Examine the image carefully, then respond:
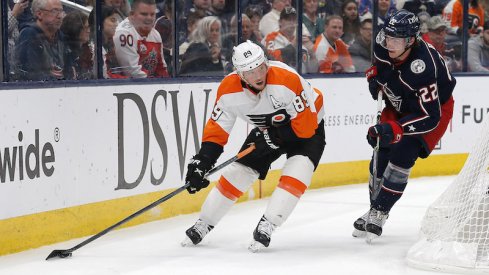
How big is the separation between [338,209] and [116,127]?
1.69m

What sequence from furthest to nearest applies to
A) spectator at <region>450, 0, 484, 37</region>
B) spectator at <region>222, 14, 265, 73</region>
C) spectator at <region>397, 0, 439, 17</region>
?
spectator at <region>450, 0, 484, 37</region>, spectator at <region>397, 0, 439, 17</region>, spectator at <region>222, 14, 265, 73</region>

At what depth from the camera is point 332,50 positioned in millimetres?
8328

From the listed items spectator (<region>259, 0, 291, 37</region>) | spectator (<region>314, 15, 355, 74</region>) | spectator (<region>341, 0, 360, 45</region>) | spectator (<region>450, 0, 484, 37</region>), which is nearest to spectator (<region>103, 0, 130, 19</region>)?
spectator (<region>259, 0, 291, 37</region>)

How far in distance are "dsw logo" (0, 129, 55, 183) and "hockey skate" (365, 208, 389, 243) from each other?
5.36 feet

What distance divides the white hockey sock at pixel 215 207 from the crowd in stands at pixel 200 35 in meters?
1.03

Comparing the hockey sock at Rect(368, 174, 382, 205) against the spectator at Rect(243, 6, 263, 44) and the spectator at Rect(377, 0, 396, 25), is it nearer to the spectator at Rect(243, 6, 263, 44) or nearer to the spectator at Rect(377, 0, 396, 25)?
the spectator at Rect(243, 6, 263, 44)

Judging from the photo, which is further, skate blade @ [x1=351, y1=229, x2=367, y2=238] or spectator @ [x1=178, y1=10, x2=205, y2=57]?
spectator @ [x1=178, y1=10, x2=205, y2=57]

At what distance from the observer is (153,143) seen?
6336mm

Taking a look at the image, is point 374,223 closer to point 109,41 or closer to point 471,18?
point 109,41

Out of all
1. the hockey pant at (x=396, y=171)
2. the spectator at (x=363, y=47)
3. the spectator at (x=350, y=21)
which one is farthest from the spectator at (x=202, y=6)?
the hockey pant at (x=396, y=171)

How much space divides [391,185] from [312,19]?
114 inches

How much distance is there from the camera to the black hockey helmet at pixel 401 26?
206 inches

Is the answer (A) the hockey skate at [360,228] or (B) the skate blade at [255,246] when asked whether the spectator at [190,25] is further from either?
(B) the skate blade at [255,246]

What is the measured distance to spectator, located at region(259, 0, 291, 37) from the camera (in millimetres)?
7672
